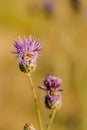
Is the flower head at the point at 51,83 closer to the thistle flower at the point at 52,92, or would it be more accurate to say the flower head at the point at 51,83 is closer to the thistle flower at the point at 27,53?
the thistle flower at the point at 52,92

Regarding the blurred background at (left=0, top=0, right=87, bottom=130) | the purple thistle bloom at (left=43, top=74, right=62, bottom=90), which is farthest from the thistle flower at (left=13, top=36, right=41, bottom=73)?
the blurred background at (left=0, top=0, right=87, bottom=130)

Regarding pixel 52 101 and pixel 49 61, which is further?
pixel 49 61

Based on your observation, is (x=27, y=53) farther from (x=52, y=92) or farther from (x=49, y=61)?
(x=49, y=61)

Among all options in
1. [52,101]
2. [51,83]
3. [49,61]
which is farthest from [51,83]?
[49,61]

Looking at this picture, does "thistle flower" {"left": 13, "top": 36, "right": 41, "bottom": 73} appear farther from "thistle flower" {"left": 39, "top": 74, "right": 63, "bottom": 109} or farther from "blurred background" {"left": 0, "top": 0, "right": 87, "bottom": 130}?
"blurred background" {"left": 0, "top": 0, "right": 87, "bottom": 130}

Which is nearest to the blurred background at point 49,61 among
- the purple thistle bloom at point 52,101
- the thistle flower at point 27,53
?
the thistle flower at point 27,53

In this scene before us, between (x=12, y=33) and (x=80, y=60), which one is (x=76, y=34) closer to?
(x=80, y=60)
